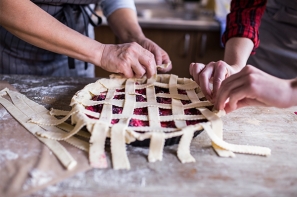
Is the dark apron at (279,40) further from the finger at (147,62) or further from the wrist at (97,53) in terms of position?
the wrist at (97,53)

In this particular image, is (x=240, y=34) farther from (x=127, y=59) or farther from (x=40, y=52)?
(x=40, y=52)

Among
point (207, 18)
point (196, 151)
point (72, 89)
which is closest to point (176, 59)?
point (207, 18)

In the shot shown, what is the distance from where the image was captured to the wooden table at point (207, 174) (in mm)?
524

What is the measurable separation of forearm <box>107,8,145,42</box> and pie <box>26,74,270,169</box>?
0.78 ft

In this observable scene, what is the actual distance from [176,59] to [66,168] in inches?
59.2

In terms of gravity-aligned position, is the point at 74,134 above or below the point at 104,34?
above

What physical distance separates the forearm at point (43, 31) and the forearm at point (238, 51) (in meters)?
0.41

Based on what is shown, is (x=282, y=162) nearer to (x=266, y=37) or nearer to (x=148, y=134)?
(x=148, y=134)

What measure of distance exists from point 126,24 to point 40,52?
33cm

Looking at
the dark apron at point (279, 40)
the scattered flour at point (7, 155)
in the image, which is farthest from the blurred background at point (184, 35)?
the scattered flour at point (7, 155)

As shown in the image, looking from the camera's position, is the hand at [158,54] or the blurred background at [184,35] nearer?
the hand at [158,54]

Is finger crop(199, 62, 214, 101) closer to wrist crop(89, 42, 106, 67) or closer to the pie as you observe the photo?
the pie

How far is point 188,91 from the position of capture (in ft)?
2.82

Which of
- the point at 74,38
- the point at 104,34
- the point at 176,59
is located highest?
the point at 74,38
